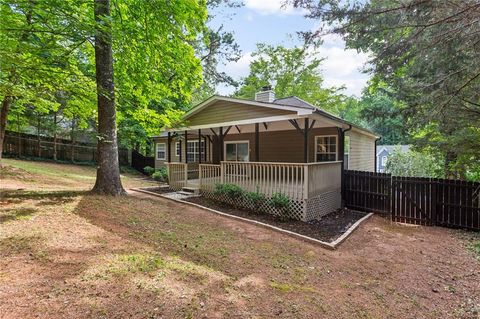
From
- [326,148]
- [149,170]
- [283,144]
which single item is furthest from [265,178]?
[149,170]

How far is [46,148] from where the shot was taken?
62.8ft

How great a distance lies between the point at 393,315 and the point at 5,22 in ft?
27.9

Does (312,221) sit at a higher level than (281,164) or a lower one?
lower

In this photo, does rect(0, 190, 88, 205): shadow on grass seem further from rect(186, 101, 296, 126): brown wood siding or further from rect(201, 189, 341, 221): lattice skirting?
rect(186, 101, 296, 126): brown wood siding

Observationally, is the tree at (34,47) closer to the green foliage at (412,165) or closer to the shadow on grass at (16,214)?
the shadow on grass at (16,214)

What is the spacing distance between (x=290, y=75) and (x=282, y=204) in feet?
68.8

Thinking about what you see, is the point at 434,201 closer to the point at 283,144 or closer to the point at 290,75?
the point at 283,144

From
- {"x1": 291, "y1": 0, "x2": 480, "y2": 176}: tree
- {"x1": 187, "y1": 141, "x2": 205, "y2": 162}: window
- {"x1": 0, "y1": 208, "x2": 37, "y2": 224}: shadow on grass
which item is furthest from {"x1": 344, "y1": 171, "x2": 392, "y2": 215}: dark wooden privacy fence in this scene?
{"x1": 0, "y1": 208, "x2": 37, "y2": 224}: shadow on grass

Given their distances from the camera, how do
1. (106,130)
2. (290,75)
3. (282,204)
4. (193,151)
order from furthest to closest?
1. (290,75)
2. (193,151)
3. (282,204)
4. (106,130)

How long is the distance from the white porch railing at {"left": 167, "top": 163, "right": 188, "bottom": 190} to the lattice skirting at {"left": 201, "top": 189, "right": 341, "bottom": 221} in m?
2.35

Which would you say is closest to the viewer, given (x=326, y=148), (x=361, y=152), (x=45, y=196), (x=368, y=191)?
(x=45, y=196)

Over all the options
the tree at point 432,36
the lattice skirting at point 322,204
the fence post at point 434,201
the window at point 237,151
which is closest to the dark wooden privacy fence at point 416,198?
the fence post at point 434,201

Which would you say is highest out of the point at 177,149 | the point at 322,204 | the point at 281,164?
the point at 177,149

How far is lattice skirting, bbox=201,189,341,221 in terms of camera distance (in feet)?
26.8
